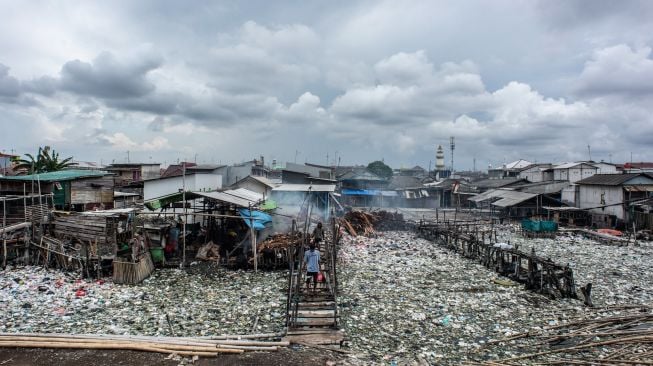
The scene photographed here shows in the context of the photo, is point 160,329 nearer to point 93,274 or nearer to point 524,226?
point 93,274

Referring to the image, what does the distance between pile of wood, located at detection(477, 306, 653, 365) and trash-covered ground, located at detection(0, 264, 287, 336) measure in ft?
17.7

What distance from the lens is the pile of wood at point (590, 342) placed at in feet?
22.0

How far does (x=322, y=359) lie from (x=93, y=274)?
922cm

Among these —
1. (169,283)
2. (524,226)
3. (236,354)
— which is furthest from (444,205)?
(236,354)

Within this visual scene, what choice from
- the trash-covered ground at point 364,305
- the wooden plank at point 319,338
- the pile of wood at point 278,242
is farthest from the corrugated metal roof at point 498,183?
the wooden plank at point 319,338

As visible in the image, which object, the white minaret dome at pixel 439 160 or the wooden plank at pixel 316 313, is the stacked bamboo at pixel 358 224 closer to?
the wooden plank at pixel 316 313

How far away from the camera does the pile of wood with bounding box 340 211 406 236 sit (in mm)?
23875

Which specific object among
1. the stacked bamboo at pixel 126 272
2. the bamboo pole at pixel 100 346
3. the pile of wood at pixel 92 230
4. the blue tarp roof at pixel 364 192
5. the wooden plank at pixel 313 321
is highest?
the blue tarp roof at pixel 364 192

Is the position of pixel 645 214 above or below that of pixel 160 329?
above

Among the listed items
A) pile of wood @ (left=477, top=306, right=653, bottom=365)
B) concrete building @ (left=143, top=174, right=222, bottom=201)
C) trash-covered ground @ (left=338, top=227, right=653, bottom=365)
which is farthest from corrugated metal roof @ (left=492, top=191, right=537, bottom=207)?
concrete building @ (left=143, top=174, right=222, bottom=201)

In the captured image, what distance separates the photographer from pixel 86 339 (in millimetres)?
6941

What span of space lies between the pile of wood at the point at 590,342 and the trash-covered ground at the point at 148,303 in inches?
212

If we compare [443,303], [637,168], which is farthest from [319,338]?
[637,168]

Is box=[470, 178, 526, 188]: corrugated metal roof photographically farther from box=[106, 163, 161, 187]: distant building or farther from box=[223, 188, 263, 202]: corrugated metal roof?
box=[106, 163, 161, 187]: distant building
